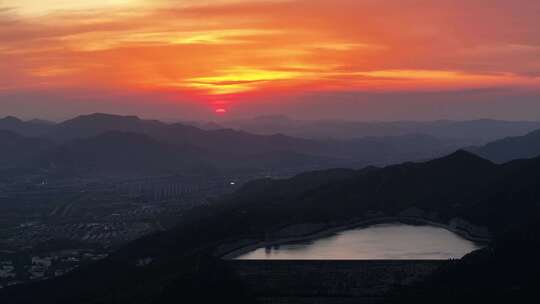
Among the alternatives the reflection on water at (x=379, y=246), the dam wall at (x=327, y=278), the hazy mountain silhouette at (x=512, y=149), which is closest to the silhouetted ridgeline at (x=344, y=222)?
the dam wall at (x=327, y=278)

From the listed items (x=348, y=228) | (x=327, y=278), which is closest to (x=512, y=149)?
(x=348, y=228)

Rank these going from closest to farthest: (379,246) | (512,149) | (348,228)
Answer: (379,246) < (348,228) < (512,149)

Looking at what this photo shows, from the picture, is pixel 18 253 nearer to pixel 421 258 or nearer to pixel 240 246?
pixel 240 246

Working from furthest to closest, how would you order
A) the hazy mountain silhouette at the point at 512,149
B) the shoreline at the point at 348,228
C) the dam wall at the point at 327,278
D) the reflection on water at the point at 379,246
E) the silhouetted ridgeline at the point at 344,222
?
the hazy mountain silhouette at the point at 512,149
the shoreline at the point at 348,228
the reflection on water at the point at 379,246
the silhouetted ridgeline at the point at 344,222
the dam wall at the point at 327,278

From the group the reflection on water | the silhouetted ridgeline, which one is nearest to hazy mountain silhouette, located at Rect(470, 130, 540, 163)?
the silhouetted ridgeline

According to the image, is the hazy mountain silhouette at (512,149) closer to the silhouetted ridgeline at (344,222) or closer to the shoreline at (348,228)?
the silhouetted ridgeline at (344,222)

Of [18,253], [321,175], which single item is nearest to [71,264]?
[18,253]

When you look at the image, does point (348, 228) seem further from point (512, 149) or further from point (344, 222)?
point (512, 149)
